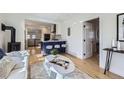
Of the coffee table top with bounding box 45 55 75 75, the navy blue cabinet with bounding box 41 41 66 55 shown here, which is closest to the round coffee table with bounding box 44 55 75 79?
the coffee table top with bounding box 45 55 75 75

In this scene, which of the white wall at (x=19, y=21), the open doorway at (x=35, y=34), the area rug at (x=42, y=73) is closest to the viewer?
the area rug at (x=42, y=73)

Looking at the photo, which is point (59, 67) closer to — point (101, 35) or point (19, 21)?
point (19, 21)

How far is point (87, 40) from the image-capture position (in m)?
3.04

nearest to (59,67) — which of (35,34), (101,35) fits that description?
(35,34)

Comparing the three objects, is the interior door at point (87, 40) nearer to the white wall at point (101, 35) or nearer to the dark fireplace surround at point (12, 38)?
the white wall at point (101, 35)

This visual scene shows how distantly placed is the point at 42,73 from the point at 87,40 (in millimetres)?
1284

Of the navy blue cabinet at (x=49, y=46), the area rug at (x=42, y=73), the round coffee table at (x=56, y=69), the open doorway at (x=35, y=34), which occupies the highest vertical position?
the open doorway at (x=35, y=34)

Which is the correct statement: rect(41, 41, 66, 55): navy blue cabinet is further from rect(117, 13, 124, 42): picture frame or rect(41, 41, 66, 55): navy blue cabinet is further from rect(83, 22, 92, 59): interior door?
rect(117, 13, 124, 42): picture frame

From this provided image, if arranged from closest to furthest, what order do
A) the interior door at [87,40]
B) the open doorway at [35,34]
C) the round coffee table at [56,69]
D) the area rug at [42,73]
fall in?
the round coffee table at [56,69] → the area rug at [42,73] → the open doorway at [35,34] → the interior door at [87,40]

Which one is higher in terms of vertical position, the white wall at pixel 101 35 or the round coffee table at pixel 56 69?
the white wall at pixel 101 35

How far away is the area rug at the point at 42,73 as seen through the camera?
229 cm

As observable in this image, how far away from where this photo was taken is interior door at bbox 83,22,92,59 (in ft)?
9.85

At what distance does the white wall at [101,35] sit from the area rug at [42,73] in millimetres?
719

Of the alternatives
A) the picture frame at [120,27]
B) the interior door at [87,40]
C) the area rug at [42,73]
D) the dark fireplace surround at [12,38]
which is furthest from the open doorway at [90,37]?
the dark fireplace surround at [12,38]
